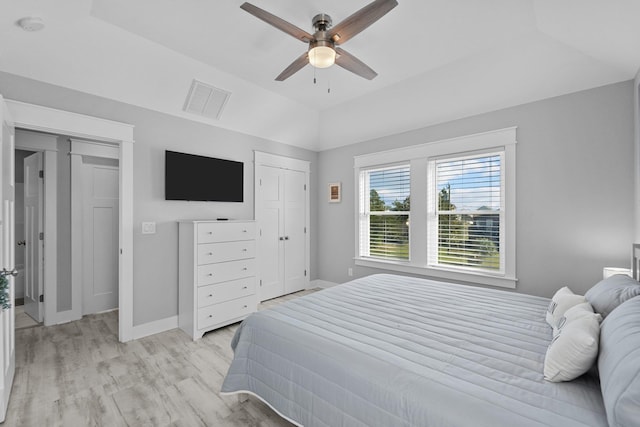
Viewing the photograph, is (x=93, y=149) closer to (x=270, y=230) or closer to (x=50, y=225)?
(x=50, y=225)

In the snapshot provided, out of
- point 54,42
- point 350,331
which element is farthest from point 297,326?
point 54,42

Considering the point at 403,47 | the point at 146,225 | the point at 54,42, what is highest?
the point at 403,47

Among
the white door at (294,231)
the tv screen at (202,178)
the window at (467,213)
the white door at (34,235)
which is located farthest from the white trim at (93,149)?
the window at (467,213)

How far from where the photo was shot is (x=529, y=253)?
10.4 feet

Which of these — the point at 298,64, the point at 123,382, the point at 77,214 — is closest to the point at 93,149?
the point at 77,214

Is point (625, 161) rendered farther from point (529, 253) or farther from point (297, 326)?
point (297, 326)

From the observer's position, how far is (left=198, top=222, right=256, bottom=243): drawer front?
320cm

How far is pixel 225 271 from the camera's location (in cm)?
339

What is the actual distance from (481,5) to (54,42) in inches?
130

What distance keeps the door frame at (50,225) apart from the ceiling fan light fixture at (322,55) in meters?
3.35

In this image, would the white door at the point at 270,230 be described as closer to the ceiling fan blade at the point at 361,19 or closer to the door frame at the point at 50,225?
the door frame at the point at 50,225

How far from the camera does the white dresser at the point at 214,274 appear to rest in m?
3.16

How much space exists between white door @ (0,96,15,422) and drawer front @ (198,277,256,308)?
1.42 meters

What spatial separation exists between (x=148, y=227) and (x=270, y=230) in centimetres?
168
